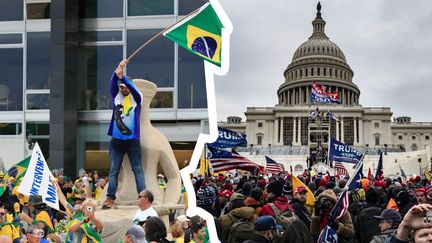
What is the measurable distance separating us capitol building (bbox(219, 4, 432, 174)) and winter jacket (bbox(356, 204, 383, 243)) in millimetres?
93342

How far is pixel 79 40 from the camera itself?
19.2 m

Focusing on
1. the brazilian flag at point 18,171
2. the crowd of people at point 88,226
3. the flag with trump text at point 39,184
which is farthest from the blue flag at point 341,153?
the flag with trump text at point 39,184

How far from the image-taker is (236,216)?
20.1 feet

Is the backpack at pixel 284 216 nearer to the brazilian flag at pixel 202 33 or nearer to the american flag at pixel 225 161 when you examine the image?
the brazilian flag at pixel 202 33

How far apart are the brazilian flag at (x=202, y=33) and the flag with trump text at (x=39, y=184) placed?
4.17 metres

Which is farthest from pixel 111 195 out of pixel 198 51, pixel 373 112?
pixel 373 112

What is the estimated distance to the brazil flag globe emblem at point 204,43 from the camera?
147 inches

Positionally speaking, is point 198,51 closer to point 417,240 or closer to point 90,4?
point 417,240

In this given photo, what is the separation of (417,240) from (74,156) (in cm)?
1700

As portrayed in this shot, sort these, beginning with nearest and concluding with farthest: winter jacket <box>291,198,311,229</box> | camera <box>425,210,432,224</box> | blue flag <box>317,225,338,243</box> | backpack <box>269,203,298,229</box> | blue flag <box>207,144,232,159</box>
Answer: camera <box>425,210,432,224</box>
blue flag <box>317,225,338,243</box>
backpack <box>269,203,298,229</box>
winter jacket <box>291,198,311,229</box>
blue flag <box>207,144,232,159</box>

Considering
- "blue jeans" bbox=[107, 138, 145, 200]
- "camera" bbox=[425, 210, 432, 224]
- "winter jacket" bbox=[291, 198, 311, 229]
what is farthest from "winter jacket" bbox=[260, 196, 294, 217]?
"camera" bbox=[425, 210, 432, 224]

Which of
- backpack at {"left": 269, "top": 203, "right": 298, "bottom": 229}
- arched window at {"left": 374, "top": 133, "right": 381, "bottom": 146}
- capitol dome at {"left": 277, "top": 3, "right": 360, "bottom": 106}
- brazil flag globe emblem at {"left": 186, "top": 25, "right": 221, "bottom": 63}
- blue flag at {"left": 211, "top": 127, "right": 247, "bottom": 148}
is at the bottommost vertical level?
arched window at {"left": 374, "top": 133, "right": 381, "bottom": 146}

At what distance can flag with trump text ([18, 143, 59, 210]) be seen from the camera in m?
7.50

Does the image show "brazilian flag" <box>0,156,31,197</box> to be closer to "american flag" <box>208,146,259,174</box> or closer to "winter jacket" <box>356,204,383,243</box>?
"american flag" <box>208,146,259,174</box>
